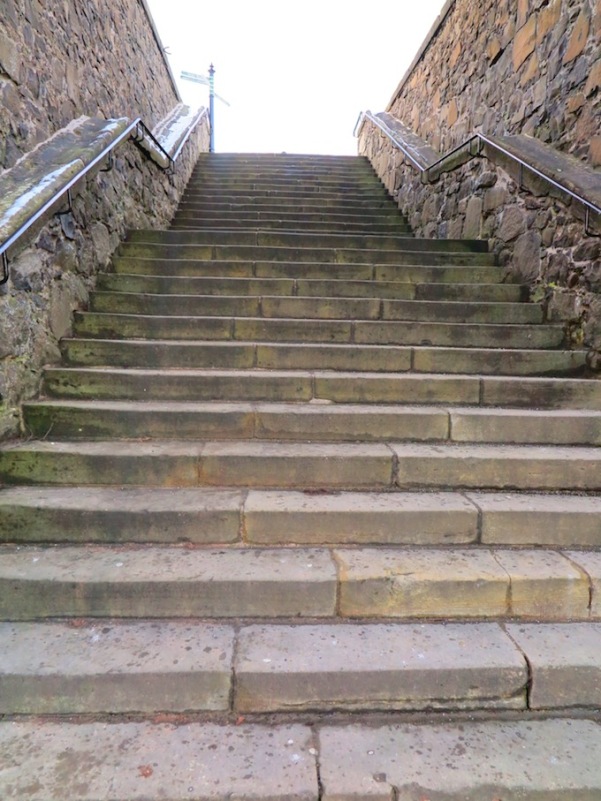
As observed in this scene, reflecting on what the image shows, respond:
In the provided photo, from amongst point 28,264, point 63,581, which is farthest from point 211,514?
point 28,264

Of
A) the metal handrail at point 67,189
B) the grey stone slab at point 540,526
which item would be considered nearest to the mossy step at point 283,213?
the metal handrail at point 67,189

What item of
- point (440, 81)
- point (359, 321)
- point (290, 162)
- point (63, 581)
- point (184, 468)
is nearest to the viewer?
point (63, 581)

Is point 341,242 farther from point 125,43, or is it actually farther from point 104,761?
point 104,761

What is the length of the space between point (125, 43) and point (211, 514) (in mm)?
5922

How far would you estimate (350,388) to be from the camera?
9.73ft

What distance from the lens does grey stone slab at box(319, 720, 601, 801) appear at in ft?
4.54

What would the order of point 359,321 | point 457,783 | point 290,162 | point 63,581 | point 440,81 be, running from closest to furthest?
point 457,783
point 63,581
point 359,321
point 440,81
point 290,162

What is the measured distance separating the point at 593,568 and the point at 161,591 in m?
1.87

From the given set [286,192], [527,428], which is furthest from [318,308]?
[286,192]

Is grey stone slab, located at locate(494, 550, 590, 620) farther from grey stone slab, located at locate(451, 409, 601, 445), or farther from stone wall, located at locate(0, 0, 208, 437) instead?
stone wall, located at locate(0, 0, 208, 437)

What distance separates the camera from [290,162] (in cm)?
839

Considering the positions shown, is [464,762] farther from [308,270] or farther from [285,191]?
[285,191]

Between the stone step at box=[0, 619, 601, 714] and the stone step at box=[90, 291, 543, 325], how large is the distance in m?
2.45

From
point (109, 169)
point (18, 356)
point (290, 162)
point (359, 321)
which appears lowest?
point (18, 356)
